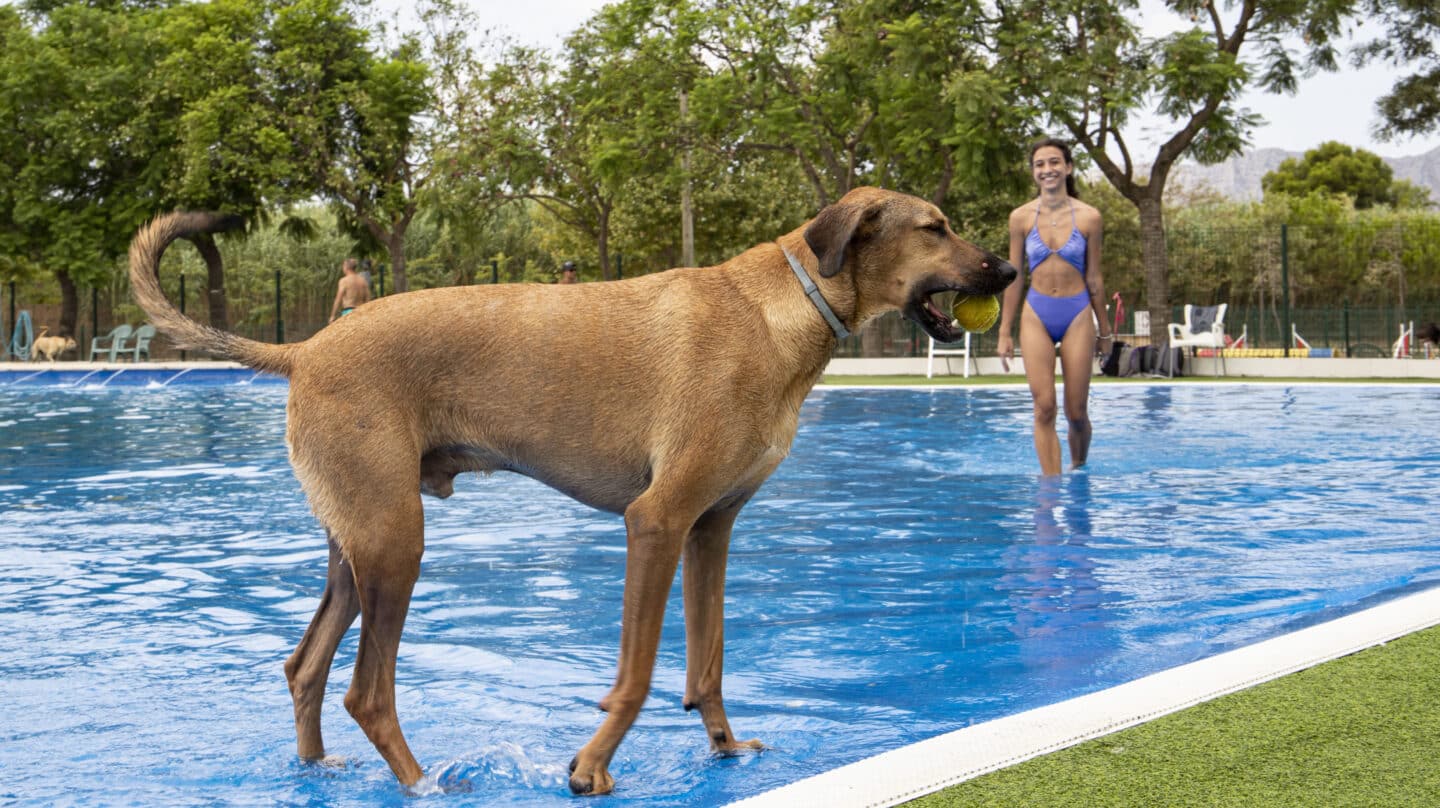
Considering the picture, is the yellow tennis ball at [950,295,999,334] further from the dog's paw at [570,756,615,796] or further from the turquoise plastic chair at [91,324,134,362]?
the turquoise plastic chair at [91,324,134,362]

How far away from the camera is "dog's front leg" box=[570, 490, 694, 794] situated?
3.76m

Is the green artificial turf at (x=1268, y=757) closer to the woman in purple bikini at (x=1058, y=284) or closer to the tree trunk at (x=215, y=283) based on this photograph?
the woman in purple bikini at (x=1058, y=284)

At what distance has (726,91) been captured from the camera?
1246 inches

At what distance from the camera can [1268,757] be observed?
3719mm

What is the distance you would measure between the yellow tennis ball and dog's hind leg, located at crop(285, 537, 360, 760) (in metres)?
2.09

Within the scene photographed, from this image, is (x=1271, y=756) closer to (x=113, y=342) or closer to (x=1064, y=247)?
(x=1064, y=247)

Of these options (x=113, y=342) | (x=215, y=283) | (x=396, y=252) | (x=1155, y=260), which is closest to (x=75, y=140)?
(x=215, y=283)

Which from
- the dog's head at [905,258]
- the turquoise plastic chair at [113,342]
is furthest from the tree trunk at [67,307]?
the dog's head at [905,258]

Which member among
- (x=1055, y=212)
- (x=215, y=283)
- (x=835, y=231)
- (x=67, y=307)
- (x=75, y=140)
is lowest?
(x=835, y=231)

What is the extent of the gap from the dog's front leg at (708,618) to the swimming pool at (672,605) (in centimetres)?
14

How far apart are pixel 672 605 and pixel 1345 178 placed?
3688 inches

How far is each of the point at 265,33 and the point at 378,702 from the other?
137ft

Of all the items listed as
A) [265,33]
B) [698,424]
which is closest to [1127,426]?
[698,424]

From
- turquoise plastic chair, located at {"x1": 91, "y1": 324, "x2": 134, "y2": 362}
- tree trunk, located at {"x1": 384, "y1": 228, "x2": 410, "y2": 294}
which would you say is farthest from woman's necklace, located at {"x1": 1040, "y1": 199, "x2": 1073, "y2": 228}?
tree trunk, located at {"x1": 384, "y1": 228, "x2": 410, "y2": 294}
